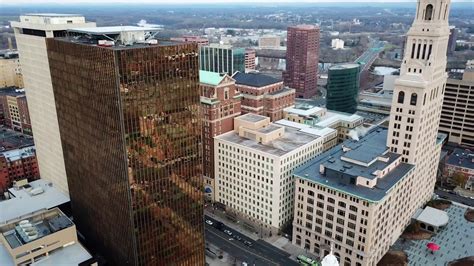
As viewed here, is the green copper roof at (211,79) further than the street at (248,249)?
Yes

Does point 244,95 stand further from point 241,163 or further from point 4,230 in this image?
point 4,230

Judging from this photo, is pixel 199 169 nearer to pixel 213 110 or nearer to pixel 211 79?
pixel 213 110

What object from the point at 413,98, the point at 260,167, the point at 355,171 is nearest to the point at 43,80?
the point at 260,167

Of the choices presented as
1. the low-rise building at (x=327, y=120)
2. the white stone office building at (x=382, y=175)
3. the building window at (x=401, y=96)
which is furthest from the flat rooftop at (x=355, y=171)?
the low-rise building at (x=327, y=120)

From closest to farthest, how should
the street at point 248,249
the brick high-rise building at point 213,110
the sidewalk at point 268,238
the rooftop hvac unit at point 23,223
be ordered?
1. the rooftop hvac unit at point 23,223
2. the street at point 248,249
3. the sidewalk at point 268,238
4. the brick high-rise building at point 213,110

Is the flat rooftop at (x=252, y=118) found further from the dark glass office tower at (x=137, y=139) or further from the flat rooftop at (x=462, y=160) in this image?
the flat rooftop at (x=462, y=160)

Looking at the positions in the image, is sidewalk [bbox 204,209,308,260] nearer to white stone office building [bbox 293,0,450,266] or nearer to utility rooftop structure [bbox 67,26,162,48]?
white stone office building [bbox 293,0,450,266]

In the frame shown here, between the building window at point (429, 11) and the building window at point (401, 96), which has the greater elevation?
the building window at point (429, 11)

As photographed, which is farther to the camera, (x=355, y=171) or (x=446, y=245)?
(x=446, y=245)
